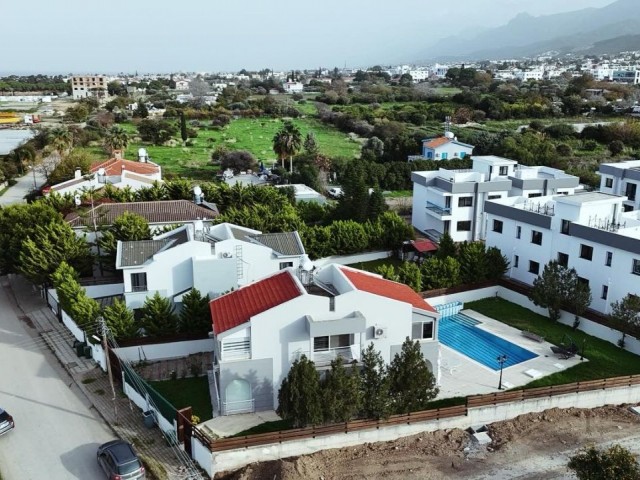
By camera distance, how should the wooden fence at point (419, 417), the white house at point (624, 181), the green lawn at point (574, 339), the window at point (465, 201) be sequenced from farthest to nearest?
the white house at point (624, 181), the window at point (465, 201), the green lawn at point (574, 339), the wooden fence at point (419, 417)

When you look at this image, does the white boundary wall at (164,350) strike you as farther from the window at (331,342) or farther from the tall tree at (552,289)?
the tall tree at (552,289)

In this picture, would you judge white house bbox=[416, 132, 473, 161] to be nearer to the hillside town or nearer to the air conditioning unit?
the hillside town

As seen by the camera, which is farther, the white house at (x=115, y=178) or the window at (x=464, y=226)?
the white house at (x=115, y=178)

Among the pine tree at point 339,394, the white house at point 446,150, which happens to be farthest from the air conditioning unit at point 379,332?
the white house at point 446,150

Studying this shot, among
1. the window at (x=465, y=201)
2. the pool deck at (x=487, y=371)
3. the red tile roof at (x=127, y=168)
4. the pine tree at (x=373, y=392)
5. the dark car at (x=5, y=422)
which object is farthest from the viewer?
the red tile roof at (x=127, y=168)

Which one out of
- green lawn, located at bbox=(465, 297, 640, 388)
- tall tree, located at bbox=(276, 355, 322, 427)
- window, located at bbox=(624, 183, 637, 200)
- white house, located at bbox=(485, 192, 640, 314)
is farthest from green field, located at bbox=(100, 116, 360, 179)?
tall tree, located at bbox=(276, 355, 322, 427)

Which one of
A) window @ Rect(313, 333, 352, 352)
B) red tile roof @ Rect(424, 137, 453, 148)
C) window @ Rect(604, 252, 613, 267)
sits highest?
red tile roof @ Rect(424, 137, 453, 148)
